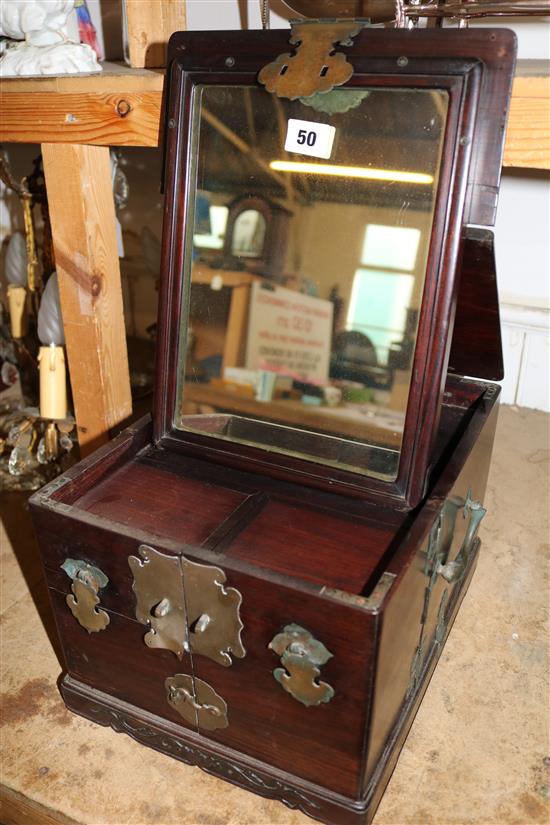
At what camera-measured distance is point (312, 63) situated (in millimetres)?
874

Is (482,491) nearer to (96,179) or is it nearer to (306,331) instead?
(306,331)

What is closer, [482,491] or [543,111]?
[543,111]

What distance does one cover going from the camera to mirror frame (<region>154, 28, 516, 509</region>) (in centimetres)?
81

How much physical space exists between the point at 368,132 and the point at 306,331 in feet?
0.87

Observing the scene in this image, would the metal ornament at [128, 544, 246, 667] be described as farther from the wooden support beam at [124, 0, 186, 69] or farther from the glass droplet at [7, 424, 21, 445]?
the wooden support beam at [124, 0, 186, 69]

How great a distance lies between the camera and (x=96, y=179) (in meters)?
1.17

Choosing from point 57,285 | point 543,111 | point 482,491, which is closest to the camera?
point 543,111

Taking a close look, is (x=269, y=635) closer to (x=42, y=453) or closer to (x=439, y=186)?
(x=439, y=186)

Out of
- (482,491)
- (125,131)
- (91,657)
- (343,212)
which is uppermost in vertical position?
(125,131)

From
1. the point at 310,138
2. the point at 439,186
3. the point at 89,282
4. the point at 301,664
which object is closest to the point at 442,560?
the point at 301,664

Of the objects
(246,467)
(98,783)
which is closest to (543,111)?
(246,467)

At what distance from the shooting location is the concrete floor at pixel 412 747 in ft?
2.92

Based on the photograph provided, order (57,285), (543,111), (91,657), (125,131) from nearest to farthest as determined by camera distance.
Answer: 1. (543,111)
2. (91,657)
3. (125,131)
4. (57,285)

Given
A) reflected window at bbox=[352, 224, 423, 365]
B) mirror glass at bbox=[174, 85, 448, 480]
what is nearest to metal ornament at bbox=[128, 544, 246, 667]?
mirror glass at bbox=[174, 85, 448, 480]
